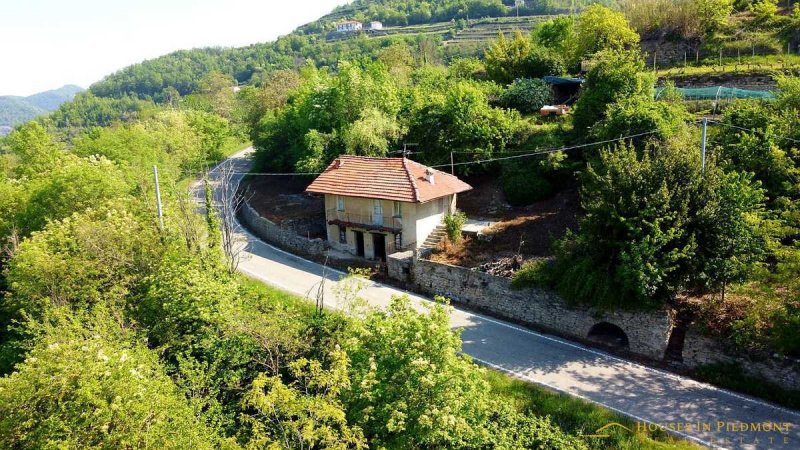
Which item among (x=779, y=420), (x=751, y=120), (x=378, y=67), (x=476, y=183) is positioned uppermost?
(x=378, y=67)

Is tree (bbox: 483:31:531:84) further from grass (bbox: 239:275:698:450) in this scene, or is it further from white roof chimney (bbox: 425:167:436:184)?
grass (bbox: 239:275:698:450)

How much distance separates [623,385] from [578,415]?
9.03ft

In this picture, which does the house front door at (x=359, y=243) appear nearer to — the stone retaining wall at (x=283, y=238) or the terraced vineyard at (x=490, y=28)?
the stone retaining wall at (x=283, y=238)

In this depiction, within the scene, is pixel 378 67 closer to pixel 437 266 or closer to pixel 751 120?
pixel 437 266

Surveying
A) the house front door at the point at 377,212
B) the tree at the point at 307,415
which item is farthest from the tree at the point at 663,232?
the house front door at the point at 377,212

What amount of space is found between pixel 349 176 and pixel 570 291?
15911mm

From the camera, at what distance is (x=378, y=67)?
48.5 m

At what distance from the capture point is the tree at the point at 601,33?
4809 cm

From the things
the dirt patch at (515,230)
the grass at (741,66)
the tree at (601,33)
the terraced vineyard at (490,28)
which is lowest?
the dirt patch at (515,230)

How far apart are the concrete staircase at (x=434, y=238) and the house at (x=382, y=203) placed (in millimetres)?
207

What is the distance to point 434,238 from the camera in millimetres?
31094

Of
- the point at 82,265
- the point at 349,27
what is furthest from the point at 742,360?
the point at 349,27

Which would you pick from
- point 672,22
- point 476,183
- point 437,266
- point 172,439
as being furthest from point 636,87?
point 172,439

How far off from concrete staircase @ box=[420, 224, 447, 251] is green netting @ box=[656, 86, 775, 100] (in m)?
17.1
